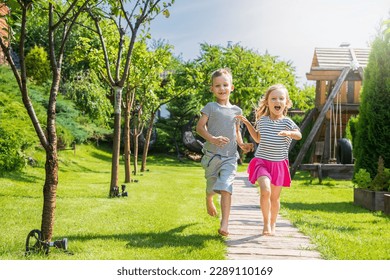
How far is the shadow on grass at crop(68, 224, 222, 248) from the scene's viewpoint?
14.9 feet

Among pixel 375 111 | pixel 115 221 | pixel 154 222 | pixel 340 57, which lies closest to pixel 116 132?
pixel 115 221

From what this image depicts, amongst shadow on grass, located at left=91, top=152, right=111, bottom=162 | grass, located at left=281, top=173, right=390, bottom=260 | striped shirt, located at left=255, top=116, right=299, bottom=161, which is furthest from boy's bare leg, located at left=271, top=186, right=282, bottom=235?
shadow on grass, located at left=91, top=152, right=111, bottom=162

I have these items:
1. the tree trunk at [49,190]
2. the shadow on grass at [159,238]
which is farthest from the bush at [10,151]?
the tree trunk at [49,190]

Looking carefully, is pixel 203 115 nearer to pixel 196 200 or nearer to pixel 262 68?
pixel 196 200

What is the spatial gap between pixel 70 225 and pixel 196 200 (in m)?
3.29

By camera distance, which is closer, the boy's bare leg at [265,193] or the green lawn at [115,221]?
the green lawn at [115,221]

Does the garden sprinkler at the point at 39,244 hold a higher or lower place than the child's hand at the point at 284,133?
lower

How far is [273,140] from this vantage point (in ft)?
16.5

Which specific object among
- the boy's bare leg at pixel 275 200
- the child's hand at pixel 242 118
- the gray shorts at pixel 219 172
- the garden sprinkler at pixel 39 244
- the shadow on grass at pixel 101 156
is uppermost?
the child's hand at pixel 242 118

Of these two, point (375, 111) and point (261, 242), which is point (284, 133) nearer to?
point (261, 242)

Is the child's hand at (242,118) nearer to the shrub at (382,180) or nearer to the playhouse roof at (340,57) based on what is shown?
the shrub at (382,180)

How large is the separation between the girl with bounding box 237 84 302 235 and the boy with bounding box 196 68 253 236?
25 centimetres

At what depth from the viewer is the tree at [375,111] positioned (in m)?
8.46

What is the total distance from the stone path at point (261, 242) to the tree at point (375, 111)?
9.39ft
